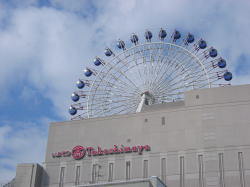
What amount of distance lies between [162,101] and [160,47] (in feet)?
28.7

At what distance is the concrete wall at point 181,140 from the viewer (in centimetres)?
5731

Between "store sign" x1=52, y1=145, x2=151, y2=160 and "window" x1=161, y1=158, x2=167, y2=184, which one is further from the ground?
"store sign" x1=52, y1=145, x2=151, y2=160

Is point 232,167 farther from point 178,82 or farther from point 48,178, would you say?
point 48,178

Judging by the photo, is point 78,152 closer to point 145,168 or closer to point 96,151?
point 96,151

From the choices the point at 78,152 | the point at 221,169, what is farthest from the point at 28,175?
the point at 221,169

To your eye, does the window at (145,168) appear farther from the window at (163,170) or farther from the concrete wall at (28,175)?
the concrete wall at (28,175)

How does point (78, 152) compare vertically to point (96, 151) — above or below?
below

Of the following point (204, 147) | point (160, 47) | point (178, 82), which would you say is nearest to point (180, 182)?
point (204, 147)

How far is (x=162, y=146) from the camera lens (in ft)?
202

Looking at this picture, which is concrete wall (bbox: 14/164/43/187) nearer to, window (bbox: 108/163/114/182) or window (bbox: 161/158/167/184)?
window (bbox: 108/163/114/182)

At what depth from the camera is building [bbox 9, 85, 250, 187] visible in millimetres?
57562

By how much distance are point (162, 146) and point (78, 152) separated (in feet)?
40.2

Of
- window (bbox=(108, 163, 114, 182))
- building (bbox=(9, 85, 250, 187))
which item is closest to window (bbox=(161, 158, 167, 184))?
building (bbox=(9, 85, 250, 187))

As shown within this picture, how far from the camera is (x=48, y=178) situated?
65750mm
